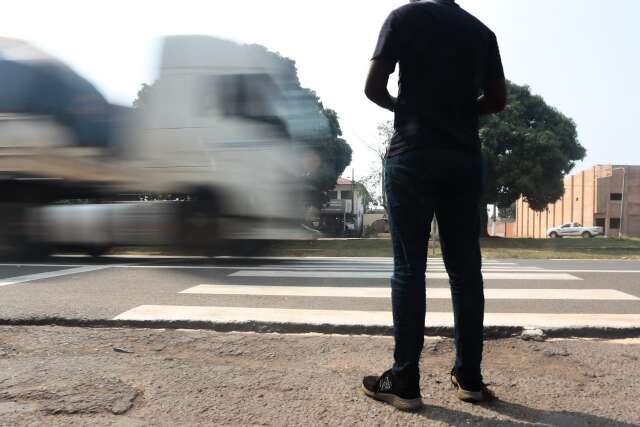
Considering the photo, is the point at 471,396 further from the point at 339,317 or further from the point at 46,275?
the point at 46,275

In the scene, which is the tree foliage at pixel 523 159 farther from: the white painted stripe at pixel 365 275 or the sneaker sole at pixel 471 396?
the sneaker sole at pixel 471 396

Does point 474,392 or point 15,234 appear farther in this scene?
point 15,234

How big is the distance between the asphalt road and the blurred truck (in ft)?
3.09

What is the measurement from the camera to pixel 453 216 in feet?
7.65

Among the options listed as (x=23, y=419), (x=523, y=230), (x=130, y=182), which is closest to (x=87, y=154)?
(x=130, y=182)

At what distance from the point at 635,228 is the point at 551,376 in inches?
1910

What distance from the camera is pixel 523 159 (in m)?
26.7

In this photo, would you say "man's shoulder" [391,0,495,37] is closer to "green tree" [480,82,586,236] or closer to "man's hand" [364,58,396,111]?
"man's hand" [364,58,396,111]

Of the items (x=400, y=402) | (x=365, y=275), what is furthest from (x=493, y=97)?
(x=365, y=275)

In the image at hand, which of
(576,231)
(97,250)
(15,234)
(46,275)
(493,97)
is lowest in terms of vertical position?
(46,275)

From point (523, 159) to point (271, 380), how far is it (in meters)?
26.6

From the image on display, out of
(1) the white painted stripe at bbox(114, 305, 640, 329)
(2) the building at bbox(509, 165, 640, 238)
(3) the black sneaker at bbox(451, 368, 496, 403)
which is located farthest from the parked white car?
(3) the black sneaker at bbox(451, 368, 496, 403)

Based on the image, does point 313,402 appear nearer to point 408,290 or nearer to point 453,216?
point 408,290

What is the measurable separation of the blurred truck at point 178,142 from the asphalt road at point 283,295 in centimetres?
94
